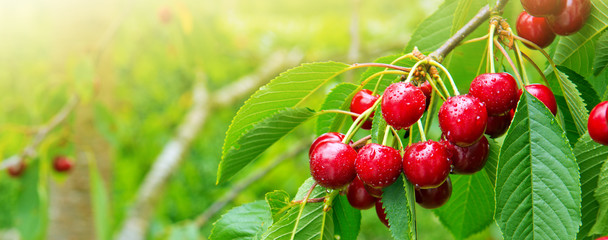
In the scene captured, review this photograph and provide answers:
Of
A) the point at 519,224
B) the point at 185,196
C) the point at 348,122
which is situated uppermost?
the point at 185,196

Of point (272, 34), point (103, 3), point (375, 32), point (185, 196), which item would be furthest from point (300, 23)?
point (103, 3)

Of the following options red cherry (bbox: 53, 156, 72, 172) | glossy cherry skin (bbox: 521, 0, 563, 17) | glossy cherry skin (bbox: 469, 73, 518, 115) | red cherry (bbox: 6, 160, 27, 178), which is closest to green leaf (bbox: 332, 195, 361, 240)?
glossy cherry skin (bbox: 469, 73, 518, 115)

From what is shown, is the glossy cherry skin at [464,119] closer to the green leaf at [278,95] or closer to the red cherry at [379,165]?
the red cherry at [379,165]

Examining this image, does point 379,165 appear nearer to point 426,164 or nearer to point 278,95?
point 426,164

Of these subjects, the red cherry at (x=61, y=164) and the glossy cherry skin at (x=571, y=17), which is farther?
the red cherry at (x=61, y=164)

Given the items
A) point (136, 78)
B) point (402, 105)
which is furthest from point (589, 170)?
point (136, 78)

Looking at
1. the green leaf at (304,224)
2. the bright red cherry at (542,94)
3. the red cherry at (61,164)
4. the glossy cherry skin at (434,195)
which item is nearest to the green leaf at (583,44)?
the bright red cherry at (542,94)

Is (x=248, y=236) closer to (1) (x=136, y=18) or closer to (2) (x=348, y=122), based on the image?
(2) (x=348, y=122)
